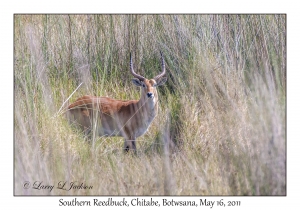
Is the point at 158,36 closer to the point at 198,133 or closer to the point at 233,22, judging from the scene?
the point at 233,22

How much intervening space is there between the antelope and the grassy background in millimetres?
182

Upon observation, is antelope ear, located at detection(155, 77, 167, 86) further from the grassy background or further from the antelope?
the grassy background

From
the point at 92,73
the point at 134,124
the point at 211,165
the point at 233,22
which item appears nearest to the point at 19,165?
the point at 211,165

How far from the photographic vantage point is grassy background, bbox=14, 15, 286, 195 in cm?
643

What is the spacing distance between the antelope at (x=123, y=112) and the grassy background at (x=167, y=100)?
18 centimetres

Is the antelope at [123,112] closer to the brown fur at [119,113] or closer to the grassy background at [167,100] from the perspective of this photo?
the brown fur at [119,113]

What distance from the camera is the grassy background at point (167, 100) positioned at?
6430mm

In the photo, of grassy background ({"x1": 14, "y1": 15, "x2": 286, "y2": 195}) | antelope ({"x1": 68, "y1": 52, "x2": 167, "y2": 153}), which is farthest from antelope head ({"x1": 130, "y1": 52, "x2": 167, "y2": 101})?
grassy background ({"x1": 14, "y1": 15, "x2": 286, "y2": 195})

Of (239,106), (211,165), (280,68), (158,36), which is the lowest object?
(211,165)

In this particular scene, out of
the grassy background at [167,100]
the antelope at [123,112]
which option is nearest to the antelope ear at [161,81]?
the antelope at [123,112]

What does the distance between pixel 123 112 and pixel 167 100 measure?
720 millimetres

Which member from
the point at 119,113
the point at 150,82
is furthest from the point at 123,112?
the point at 150,82

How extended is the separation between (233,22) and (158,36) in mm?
1314

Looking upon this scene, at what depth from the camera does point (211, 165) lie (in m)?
6.96
